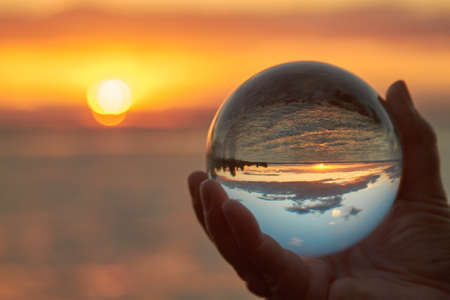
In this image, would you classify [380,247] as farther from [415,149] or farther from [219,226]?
[219,226]

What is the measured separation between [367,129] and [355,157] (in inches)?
7.8

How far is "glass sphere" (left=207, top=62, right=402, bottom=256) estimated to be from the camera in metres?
2.10

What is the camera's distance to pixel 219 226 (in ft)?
7.96

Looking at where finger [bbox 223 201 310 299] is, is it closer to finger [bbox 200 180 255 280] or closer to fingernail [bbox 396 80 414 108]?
finger [bbox 200 180 255 280]

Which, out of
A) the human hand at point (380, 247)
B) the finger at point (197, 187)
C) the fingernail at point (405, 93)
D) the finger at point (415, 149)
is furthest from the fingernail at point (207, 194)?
the fingernail at point (405, 93)

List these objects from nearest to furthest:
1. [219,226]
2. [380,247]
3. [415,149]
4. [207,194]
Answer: [207,194], [219,226], [380,247], [415,149]

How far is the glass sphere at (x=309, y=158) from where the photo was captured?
2100 millimetres

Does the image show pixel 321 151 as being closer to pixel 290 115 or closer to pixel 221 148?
pixel 290 115

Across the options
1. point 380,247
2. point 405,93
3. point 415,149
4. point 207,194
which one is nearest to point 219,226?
point 207,194

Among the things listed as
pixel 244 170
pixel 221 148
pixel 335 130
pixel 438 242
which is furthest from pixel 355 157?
pixel 438 242

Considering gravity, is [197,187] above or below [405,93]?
below

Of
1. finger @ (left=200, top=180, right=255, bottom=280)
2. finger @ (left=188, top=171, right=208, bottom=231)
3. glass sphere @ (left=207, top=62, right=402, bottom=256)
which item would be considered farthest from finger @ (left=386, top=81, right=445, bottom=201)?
finger @ (left=188, top=171, right=208, bottom=231)

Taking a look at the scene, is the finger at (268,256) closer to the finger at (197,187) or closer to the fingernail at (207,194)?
the fingernail at (207,194)

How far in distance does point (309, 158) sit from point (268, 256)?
1.79 ft
